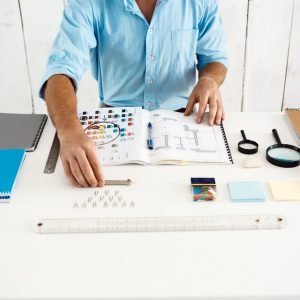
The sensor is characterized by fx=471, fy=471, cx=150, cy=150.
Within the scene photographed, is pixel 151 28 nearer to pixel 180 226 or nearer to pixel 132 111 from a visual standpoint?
pixel 132 111

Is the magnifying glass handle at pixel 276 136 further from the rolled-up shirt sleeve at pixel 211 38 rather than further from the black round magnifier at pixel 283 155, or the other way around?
the rolled-up shirt sleeve at pixel 211 38

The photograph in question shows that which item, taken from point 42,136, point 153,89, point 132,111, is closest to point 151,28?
point 153,89

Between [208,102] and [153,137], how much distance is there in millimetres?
206

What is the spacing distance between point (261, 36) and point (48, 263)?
5.59ft

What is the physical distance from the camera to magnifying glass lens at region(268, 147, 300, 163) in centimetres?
Answer: 104

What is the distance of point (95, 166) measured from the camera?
95 cm

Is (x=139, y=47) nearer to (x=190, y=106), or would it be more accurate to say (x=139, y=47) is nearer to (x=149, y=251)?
(x=190, y=106)

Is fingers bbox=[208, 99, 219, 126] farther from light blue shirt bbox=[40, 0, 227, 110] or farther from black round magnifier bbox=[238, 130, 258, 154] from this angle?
light blue shirt bbox=[40, 0, 227, 110]

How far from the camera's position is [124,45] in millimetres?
1448

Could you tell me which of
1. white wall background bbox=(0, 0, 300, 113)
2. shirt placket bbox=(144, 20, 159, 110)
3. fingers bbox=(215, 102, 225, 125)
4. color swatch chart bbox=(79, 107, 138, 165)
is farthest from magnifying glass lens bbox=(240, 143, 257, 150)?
white wall background bbox=(0, 0, 300, 113)

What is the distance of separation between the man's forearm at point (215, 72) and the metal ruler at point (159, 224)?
0.64 metres

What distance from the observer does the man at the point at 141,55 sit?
1.23 metres

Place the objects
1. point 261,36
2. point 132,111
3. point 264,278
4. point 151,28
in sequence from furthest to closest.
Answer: point 261,36 → point 151,28 → point 132,111 → point 264,278

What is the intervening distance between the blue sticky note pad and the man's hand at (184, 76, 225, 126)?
0.85 ft
